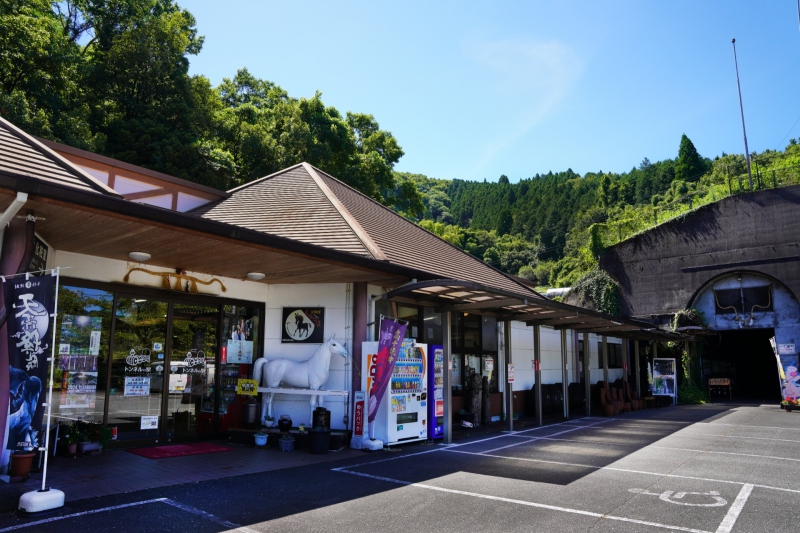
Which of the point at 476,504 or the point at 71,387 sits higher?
the point at 71,387

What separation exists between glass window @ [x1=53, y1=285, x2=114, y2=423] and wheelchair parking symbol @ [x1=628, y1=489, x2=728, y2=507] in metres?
8.28

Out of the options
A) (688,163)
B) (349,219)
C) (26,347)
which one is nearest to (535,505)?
(26,347)

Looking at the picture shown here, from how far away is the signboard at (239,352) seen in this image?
11.1 m

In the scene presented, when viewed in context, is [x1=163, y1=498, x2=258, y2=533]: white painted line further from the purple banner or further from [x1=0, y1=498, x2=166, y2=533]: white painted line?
the purple banner

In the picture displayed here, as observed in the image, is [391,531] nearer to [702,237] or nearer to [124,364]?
[124,364]

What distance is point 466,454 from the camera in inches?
A: 384

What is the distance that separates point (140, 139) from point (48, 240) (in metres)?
15.2

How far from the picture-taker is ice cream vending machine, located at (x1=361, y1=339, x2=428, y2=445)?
1020 centimetres

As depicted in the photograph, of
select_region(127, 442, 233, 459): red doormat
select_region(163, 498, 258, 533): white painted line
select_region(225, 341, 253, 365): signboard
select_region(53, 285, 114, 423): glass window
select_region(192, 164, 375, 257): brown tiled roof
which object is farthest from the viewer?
select_region(192, 164, 375, 257): brown tiled roof

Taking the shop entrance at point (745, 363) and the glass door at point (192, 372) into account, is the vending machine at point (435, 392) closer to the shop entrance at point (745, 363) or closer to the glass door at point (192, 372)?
the glass door at point (192, 372)

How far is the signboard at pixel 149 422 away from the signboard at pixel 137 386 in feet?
1.39

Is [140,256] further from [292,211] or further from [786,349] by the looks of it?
[786,349]

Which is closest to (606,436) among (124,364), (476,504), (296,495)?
(476,504)

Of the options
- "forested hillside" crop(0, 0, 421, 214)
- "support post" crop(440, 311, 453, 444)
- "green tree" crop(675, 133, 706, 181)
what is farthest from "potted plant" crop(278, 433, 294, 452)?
"green tree" crop(675, 133, 706, 181)
